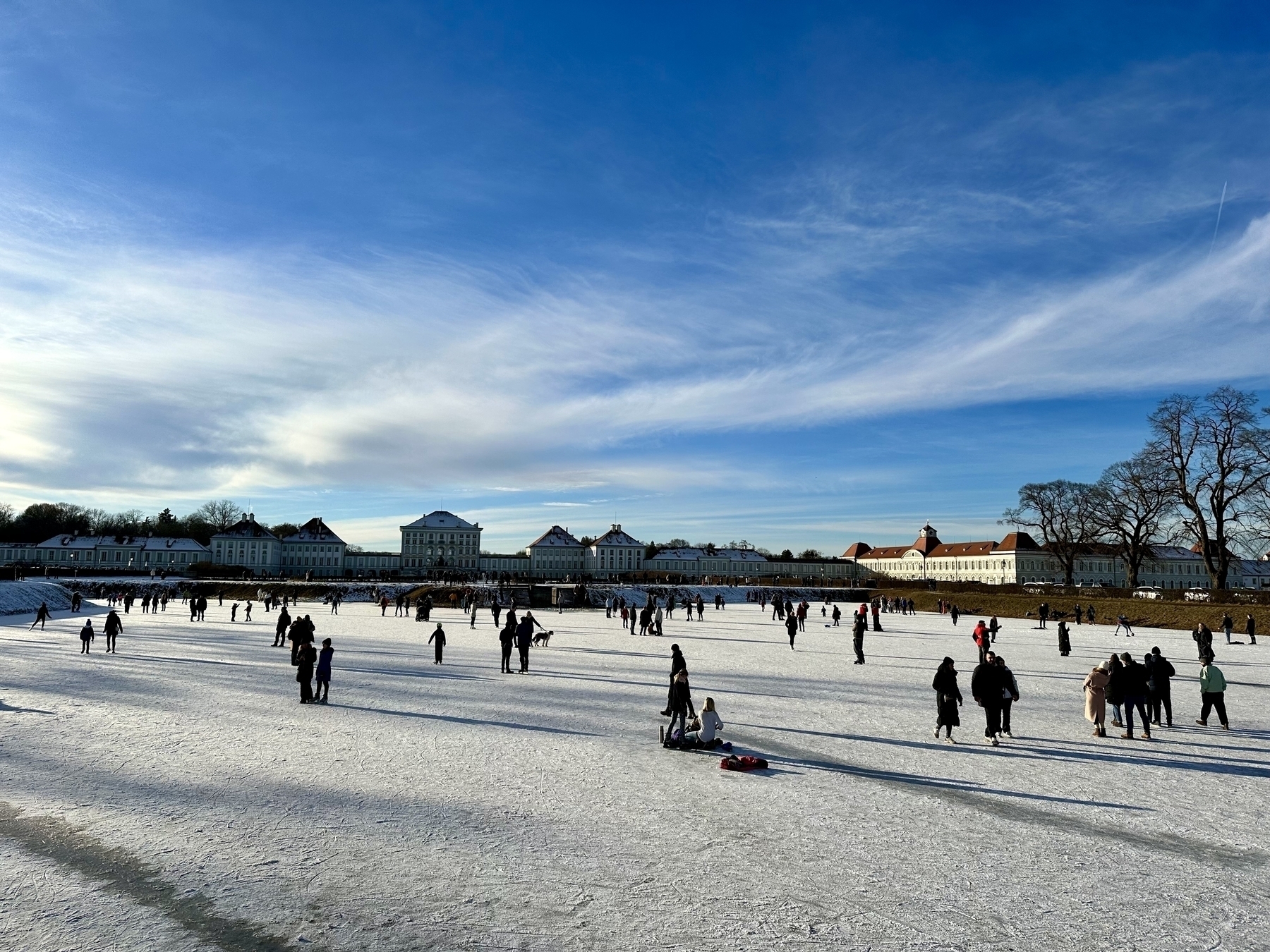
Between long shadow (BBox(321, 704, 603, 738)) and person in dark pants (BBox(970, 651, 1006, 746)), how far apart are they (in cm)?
539

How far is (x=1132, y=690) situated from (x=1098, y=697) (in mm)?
488

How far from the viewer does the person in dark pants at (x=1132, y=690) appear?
1134 cm

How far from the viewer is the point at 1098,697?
37.6 ft

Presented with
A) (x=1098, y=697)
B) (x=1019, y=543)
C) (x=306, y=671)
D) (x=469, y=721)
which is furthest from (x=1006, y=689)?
(x=1019, y=543)

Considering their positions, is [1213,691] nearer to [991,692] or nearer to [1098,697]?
[1098,697]

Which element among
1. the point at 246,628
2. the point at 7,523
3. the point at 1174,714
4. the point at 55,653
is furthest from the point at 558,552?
the point at 1174,714

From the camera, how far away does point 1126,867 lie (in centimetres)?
632

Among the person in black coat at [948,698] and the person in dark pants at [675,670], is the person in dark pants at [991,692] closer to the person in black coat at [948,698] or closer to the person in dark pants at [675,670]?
the person in black coat at [948,698]

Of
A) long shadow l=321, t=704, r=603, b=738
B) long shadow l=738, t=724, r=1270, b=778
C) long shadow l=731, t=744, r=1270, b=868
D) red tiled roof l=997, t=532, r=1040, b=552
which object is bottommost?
long shadow l=321, t=704, r=603, b=738

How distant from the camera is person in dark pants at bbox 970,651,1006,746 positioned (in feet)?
35.4

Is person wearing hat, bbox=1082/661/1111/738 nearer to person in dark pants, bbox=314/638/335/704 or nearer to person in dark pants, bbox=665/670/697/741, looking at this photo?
person in dark pants, bbox=665/670/697/741

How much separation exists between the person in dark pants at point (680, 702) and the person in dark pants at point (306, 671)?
6.59m

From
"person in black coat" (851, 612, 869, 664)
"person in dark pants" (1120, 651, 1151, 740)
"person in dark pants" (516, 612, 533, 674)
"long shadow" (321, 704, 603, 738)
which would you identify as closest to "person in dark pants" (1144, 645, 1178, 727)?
"person in dark pants" (1120, 651, 1151, 740)

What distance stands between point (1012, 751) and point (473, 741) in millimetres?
7242
